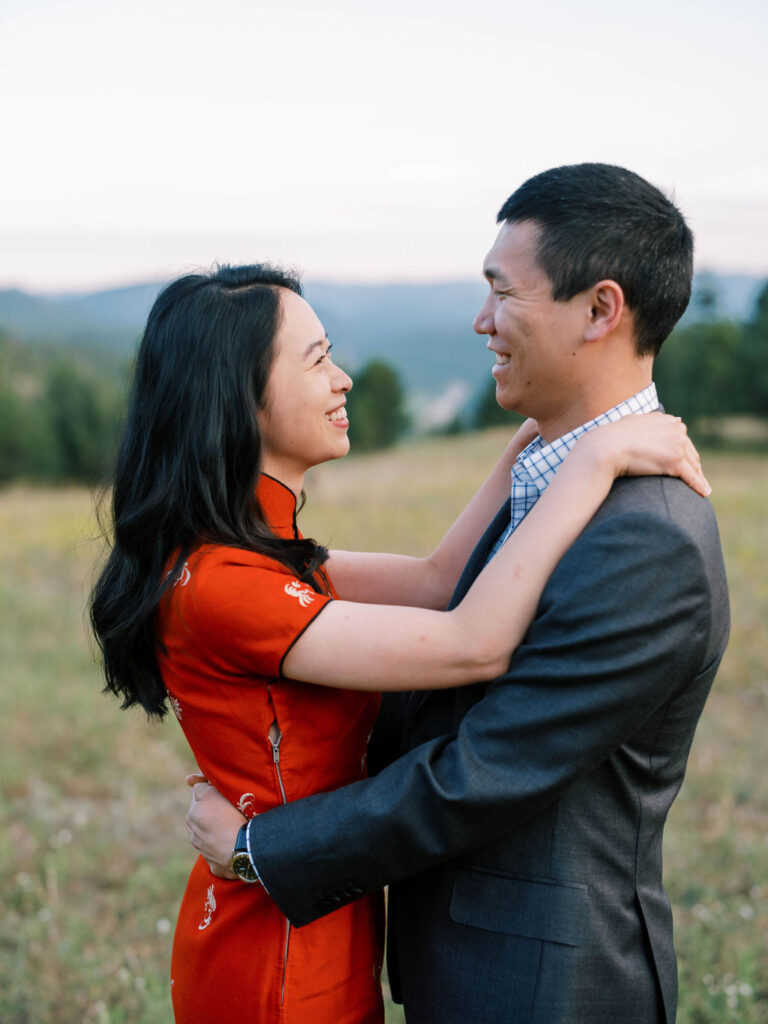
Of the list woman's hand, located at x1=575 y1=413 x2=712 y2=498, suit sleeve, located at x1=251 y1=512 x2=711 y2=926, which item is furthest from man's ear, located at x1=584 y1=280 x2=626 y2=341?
suit sleeve, located at x1=251 y1=512 x2=711 y2=926

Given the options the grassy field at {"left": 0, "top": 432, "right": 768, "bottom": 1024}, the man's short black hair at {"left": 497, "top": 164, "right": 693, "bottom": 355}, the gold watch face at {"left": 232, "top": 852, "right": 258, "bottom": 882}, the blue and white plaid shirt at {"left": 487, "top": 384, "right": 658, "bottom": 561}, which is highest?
the man's short black hair at {"left": 497, "top": 164, "right": 693, "bottom": 355}

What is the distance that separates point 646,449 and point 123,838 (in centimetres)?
481

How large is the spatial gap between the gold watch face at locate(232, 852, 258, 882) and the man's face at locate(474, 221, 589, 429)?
4.24 feet

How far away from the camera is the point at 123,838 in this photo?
227 inches

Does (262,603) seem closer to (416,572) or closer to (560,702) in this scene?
(560,702)

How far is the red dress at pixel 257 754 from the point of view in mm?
2158

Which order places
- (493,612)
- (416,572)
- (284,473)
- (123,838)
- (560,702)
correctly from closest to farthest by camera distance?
(560,702) → (493,612) → (284,473) → (416,572) → (123,838)

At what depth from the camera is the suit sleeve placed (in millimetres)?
1911

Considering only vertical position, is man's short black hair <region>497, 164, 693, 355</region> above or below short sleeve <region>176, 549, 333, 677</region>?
Result: above

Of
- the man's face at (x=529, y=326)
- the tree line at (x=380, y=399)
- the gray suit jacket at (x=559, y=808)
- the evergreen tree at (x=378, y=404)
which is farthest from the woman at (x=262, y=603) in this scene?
the evergreen tree at (x=378, y=404)

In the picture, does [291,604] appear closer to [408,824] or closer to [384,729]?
[408,824]

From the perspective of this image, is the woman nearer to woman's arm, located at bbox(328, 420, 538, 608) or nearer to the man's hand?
the man's hand

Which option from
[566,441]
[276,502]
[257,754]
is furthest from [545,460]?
[257,754]

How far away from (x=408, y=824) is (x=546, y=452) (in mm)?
963
